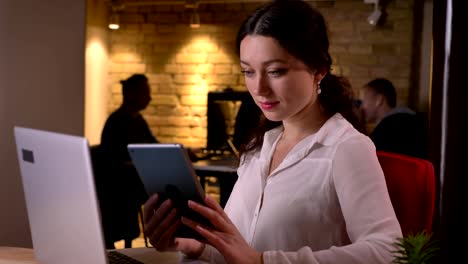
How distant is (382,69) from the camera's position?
6.66m

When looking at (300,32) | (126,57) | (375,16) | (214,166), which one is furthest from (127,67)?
(300,32)

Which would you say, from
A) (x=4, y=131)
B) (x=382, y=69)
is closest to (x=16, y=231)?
(x=4, y=131)

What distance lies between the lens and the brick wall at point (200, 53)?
21.8ft

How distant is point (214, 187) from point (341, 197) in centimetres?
553

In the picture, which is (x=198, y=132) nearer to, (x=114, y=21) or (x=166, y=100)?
(x=166, y=100)

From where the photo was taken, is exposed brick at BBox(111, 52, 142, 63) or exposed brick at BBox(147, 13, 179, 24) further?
exposed brick at BBox(111, 52, 142, 63)

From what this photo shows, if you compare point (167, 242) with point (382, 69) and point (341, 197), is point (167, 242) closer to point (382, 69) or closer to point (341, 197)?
point (341, 197)

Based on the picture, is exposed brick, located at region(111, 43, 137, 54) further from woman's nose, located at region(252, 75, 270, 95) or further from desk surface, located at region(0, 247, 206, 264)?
woman's nose, located at region(252, 75, 270, 95)

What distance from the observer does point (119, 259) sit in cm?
158

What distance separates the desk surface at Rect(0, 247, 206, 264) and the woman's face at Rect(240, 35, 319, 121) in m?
0.43

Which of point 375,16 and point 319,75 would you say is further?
point 375,16

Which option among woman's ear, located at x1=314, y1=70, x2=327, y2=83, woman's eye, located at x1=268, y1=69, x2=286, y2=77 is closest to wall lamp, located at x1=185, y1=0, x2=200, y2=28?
woman's ear, located at x1=314, y1=70, x2=327, y2=83

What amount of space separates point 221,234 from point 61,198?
31 centimetres

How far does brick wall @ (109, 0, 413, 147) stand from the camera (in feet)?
21.8
